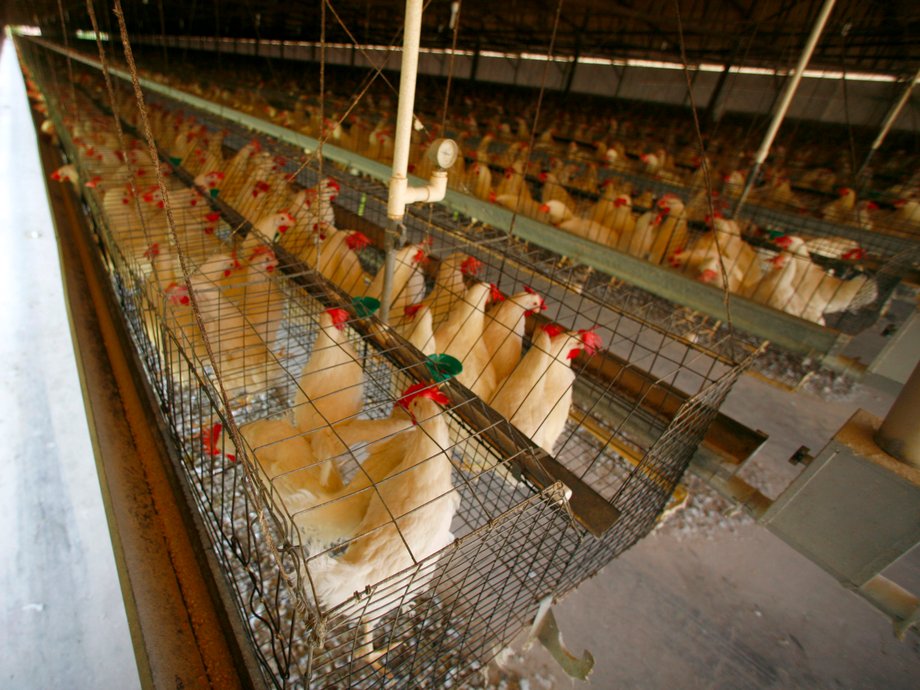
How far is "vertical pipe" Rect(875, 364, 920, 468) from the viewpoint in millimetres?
879

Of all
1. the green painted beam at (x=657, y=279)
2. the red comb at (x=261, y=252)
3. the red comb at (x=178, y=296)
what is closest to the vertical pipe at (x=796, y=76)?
the green painted beam at (x=657, y=279)

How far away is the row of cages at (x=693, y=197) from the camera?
2705mm

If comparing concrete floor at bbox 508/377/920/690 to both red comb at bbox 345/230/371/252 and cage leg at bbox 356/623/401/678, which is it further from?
red comb at bbox 345/230/371/252

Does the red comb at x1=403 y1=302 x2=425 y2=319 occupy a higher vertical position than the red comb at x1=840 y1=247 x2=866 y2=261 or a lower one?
lower

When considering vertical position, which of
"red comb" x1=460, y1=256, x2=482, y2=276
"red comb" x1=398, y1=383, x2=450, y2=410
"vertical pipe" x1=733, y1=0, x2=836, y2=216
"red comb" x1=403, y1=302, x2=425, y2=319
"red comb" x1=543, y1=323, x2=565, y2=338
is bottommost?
"red comb" x1=403, y1=302, x2=425, y2=319

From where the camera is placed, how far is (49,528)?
145cm

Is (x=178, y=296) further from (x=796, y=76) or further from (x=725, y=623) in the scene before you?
(x=796, y=76)

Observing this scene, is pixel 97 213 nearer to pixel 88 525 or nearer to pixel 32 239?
pixel 88 525

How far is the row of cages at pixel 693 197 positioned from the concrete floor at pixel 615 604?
1078 mm

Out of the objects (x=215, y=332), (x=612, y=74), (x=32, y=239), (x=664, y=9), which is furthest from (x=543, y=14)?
(x=215, y=332)

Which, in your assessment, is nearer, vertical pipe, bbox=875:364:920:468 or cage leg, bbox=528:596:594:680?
vertical pipe, bbox=875:364:920:468

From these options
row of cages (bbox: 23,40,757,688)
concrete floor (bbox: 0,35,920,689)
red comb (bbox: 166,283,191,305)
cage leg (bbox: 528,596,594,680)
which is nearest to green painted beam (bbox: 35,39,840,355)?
row of cages (bbox: 23,40,757,688)

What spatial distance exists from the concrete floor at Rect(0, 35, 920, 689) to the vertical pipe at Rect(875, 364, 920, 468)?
0.91 m

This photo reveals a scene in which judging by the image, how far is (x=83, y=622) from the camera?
1258mm
